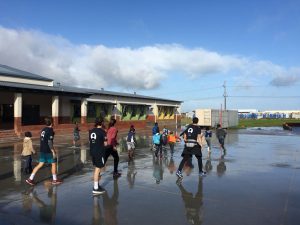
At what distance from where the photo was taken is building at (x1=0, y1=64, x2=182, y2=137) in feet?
86.7

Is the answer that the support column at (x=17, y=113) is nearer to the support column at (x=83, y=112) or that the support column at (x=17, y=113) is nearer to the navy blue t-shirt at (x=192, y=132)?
the support column at (x=83, y=112)

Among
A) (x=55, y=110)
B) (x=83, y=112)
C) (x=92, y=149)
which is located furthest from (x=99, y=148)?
(x=83, y=112)

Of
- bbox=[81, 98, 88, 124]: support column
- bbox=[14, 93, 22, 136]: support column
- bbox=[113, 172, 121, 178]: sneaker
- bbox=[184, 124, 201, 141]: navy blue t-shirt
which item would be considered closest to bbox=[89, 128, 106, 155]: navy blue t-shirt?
bbox=[113, 172, 121, 178]: sneaker

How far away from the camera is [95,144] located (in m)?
8.25

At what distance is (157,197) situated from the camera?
7.75m

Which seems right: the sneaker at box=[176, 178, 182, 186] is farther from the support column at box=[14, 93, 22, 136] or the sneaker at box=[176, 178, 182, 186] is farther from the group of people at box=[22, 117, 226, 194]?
the support column at box=[14, 93, 22, 136]

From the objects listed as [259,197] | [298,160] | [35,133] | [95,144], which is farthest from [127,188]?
[35,133]

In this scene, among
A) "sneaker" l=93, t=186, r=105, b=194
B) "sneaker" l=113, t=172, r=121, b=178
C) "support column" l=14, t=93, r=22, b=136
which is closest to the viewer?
"sneaker" l=93, t=186, r=105, b=194

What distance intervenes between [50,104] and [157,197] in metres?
28.5

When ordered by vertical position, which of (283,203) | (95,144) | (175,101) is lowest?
(283,203)

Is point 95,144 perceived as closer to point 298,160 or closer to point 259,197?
point 259,197

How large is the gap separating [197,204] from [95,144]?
8.86 feet

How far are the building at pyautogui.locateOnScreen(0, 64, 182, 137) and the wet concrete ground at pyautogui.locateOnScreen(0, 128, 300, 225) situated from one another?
1529 cm

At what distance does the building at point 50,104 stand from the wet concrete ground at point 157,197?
15286 mm
